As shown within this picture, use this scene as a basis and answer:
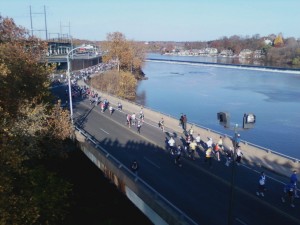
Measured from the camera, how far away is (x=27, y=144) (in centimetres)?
1881

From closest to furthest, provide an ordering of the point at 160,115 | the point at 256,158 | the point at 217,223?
1. the point at 217,223
2. the point at 256,158
3. the point at 160,115

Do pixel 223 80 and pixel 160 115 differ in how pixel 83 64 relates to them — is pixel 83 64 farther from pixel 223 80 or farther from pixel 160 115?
pixel 160 115

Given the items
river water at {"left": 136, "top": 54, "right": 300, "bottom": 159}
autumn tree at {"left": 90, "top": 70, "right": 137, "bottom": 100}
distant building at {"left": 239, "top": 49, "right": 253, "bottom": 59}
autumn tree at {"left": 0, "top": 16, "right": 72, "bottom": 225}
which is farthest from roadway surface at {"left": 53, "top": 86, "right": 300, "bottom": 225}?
distant building at {"left": 239, "top": 49, "right": 253, "bottom": 59}

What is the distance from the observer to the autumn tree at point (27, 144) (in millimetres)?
12547

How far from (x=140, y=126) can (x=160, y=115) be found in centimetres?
364

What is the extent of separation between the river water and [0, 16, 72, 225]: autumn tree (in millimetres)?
16819

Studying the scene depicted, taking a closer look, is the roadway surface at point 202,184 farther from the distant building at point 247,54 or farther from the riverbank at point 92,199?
the distant building at point 247,54

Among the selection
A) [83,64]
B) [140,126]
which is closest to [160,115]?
[140,126]

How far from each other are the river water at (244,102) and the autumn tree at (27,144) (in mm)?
16819

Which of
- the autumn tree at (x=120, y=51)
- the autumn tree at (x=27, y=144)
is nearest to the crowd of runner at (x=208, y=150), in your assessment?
the autumn tree at (x=27, y=144)

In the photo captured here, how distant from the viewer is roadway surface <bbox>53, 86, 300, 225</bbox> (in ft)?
48.9

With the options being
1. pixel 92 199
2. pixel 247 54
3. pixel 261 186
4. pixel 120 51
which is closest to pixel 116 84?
pixel 120 51

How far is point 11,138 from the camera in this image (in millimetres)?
14305

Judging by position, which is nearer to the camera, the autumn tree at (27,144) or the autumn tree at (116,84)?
→ the autumn tree at (27,144)
